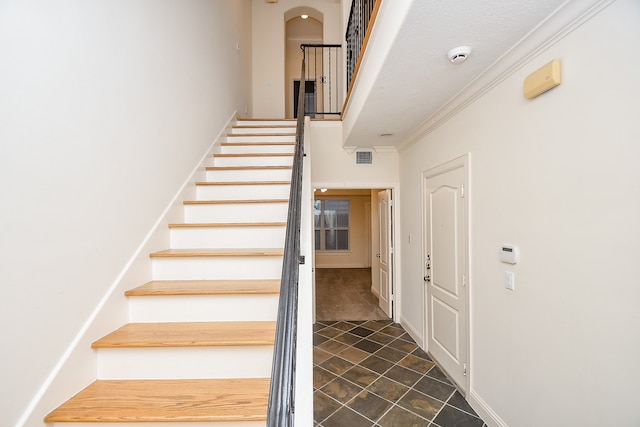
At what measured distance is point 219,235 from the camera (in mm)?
2207

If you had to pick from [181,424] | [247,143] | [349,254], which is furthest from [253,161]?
[349,254]

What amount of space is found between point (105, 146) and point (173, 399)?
1292mm

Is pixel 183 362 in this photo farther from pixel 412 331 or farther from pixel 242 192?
pixel 412 331

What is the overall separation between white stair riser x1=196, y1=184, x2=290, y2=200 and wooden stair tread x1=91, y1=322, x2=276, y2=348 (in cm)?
127

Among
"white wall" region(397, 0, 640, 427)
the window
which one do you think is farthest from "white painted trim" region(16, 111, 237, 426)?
the window

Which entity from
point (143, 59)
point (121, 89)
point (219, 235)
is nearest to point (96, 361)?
point (219, 235)

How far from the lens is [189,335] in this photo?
1.48m

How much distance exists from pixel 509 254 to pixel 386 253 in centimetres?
270

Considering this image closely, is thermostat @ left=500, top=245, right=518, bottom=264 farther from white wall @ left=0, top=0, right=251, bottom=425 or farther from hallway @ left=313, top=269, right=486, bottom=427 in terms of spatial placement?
white wall @ left=0, top=0, right=251, bottom=425

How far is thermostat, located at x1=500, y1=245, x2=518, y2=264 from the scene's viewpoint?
187 cm

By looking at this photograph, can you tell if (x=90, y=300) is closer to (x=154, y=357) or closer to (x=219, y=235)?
(x=154, y=357)

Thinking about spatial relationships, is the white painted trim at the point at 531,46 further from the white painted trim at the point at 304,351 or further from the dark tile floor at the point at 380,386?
the dark tile floor at the point at 380,386

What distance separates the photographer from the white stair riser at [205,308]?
5.43 ft

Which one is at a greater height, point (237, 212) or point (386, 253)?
point (237, 212)
